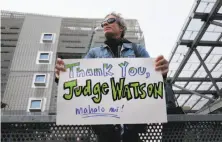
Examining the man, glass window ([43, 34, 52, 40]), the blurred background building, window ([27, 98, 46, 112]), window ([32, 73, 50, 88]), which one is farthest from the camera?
glass window ([43, 34, 52, 40])

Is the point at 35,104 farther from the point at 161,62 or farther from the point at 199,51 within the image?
the point at 161,62

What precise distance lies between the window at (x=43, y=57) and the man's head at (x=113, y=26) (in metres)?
24.7

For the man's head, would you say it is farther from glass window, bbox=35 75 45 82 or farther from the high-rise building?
glass window, bbox=35 75 45 82

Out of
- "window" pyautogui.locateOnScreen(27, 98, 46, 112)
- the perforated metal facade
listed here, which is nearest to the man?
the perforated metal facade

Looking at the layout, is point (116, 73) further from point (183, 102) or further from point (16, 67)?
point (16, 67)

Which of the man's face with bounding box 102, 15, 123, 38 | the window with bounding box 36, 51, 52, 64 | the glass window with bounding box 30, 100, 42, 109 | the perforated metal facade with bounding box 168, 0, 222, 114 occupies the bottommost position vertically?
the man's face with bounding box 102, 15, 123, 38

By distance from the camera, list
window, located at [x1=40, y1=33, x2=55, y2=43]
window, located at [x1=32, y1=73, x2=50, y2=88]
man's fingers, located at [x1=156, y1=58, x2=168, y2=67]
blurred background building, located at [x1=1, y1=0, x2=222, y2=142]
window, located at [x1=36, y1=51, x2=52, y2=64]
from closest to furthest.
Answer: man's fingers, located at [x1=156, y1=58, x2=168, y2=67] → blurred background building, located at [x1=1, y1=0, x2=222, y2=142] → window, located at [x1=32, y1=73, x2=50, y2=88] → window, located at [x1=36, y1=51, x2=52, y2=64] → window, located at [x1=40, y1=33, x2=55, y2=43]

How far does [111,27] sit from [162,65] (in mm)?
445

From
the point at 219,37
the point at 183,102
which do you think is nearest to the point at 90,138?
the point at 219,37

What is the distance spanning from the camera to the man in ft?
6.24

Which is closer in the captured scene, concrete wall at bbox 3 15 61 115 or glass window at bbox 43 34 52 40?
concrete wall at bbox 3 15 61 115

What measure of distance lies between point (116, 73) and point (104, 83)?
97 millimetres

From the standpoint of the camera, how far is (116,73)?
6.73ft

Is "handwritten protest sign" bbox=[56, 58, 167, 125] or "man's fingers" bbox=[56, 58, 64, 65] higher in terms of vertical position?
"man's fingers" bbox=[56, 58, 64, 65]
